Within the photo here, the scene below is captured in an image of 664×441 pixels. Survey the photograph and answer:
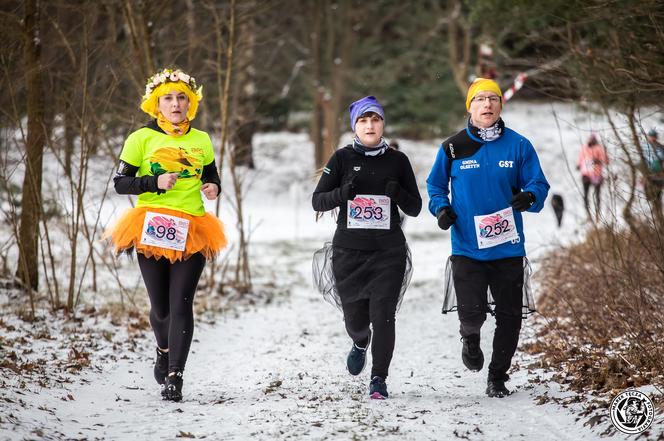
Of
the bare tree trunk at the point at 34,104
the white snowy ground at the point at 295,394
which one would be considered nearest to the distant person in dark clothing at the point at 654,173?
the white snowy ground at the point at 295,394

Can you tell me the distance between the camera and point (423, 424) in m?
4.57

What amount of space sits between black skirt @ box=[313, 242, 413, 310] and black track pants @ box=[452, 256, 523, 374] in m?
0.42

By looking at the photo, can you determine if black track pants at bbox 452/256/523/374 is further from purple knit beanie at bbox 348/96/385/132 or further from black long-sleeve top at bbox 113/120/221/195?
black long-sleeve top at bbox 113/120/221/195

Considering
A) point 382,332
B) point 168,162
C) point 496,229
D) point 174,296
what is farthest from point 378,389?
point 168,162

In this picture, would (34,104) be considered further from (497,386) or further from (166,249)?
(497,386)

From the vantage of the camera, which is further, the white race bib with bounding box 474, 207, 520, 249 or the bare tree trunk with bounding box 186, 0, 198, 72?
the bare tree trunk with bounding box 186, 0, 198, 72

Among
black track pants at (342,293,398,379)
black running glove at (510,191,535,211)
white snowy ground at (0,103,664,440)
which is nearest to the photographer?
white snowy ground at (0,103,664,440)

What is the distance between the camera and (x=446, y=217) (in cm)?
520

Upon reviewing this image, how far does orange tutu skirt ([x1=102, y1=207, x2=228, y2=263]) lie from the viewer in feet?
17.8

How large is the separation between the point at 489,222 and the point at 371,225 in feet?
2.57

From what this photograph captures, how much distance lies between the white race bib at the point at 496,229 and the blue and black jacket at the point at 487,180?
4cm

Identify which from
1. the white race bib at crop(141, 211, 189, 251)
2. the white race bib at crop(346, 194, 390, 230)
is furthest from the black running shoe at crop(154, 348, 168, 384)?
the white race bib at crop(346, 194, 390, 230)
